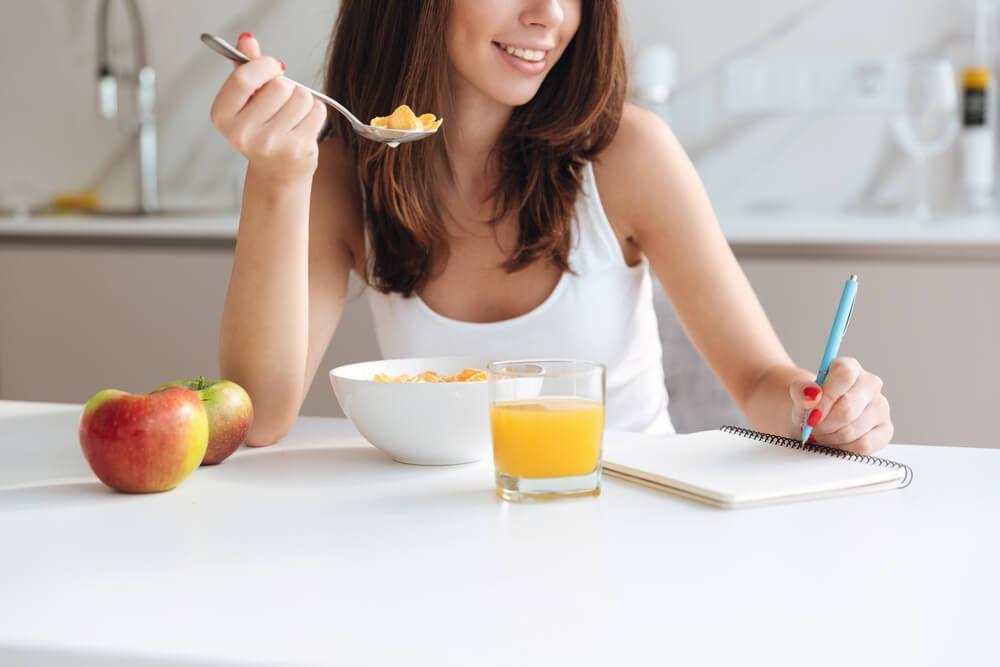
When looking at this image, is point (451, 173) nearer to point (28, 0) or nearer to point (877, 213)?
point (877, 213)

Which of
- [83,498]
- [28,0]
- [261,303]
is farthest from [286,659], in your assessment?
[28,0]

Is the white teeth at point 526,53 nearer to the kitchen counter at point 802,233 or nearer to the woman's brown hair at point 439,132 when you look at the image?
the woman's brown hair at point 439,132

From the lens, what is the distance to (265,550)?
75cm

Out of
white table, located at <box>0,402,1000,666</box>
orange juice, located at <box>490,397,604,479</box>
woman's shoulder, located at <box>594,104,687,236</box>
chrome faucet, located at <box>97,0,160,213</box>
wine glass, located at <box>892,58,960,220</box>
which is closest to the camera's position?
white table, located at <box>0,402,1000,666</box>

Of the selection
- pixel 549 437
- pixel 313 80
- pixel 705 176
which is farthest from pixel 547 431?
pixel 705 176

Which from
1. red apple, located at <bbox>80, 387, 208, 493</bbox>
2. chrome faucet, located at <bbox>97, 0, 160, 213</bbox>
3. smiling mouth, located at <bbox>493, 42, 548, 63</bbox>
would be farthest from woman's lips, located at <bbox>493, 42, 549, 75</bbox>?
chrome faucet, located at <bbox>97, 0, 160, 213</bbox>

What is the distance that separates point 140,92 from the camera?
304 cm

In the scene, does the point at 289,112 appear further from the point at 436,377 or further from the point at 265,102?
the point at 436,377

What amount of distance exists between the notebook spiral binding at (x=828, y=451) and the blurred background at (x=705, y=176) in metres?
1.23

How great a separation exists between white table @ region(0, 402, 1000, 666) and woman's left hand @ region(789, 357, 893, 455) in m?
0.06

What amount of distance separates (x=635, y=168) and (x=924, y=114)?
137cm

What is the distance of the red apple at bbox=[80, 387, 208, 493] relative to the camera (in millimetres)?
870

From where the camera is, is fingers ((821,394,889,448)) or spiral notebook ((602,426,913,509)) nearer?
spiral notebook ((602,426,913,509))

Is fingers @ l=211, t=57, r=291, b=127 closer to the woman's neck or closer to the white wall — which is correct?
the woman's neck
